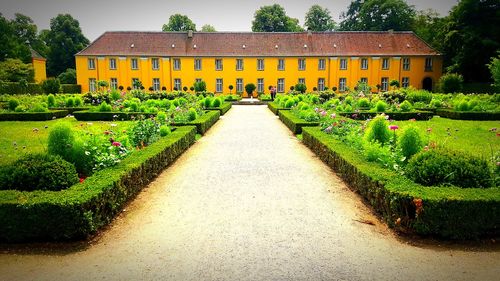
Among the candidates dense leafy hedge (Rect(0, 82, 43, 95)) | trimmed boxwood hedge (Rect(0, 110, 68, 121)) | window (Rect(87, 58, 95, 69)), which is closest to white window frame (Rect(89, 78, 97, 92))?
window (Rect(87, 58, 95, 69))

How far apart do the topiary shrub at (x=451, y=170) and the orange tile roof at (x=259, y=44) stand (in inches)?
1542

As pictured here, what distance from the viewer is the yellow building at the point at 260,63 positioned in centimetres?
4322

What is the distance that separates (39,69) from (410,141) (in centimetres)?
5628

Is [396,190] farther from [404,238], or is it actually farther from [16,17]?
[16,17]

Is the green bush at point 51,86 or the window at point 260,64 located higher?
the window at point 260,64

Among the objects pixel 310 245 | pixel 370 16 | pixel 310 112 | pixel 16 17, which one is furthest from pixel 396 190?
pixel 16 17

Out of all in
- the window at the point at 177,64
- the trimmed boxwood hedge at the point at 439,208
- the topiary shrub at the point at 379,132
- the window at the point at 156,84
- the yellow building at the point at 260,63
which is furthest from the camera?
the window at the point at 156,84

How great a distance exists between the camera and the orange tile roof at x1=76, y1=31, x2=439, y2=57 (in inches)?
1708

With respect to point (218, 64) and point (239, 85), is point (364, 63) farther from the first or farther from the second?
point (218, 64)

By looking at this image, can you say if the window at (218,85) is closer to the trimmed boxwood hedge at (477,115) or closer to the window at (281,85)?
the window at (281,85)

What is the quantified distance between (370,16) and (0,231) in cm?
5566

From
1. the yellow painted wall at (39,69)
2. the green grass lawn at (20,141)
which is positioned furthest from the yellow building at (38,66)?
the green grass lawn at (20,141)

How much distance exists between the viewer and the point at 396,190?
5.02 metres

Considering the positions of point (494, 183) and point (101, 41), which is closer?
point (494, 183)
